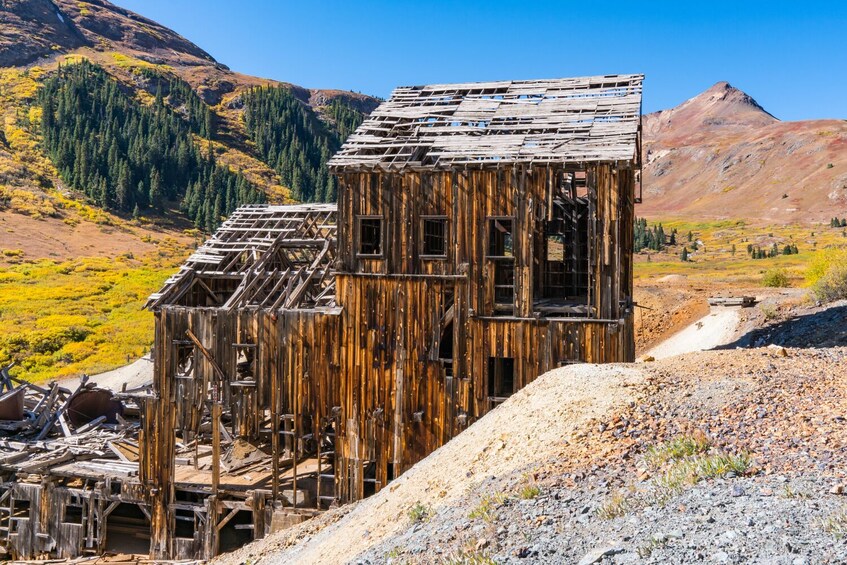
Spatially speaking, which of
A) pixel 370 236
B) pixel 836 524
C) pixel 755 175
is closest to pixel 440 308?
pixel 370 236

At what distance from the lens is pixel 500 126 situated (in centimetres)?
2281

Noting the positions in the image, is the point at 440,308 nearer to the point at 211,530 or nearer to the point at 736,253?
the point at 211,530

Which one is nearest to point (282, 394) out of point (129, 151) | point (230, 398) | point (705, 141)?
point (230, 398)

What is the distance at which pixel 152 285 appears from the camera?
210 feet

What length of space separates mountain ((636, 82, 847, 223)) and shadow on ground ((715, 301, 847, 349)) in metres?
85.8

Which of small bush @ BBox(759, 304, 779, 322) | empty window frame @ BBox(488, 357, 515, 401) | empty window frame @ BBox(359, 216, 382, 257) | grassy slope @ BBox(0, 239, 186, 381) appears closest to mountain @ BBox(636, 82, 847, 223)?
small bush @ BBox(759, 304, 779, 322)

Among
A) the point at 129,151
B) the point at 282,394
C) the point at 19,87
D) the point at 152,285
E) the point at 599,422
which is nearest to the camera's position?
the point at 599,422

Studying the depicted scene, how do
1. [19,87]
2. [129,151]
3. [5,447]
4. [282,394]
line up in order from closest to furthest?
[282,394]
[5,447]
[129,151]
[19,87]

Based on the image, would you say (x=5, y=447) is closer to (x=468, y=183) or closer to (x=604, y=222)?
(x=468, y=183)

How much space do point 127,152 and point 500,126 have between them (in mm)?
96709

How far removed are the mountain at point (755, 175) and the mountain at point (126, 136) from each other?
7234 cm

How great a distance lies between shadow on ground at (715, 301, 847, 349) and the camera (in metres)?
26.2

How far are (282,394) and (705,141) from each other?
588ft

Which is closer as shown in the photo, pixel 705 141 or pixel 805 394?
pixel 805 394
